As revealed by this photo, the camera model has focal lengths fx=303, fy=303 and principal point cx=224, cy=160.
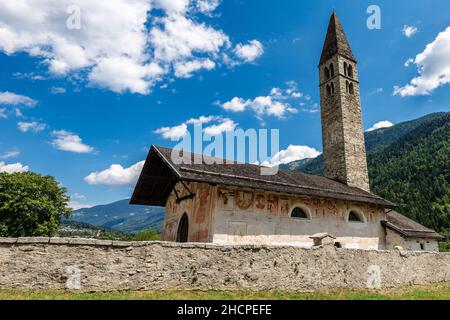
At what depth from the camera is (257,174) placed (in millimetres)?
15305

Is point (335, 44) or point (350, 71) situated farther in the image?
point (335, 44)

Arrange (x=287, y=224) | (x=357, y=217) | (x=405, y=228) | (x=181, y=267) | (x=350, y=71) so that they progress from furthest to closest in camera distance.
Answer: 1. (x=350, y=71)
2. (x=405, y=228)
3. (x=357, y=217)
4. (x=287, y=224)
5. (x=181, y=267)

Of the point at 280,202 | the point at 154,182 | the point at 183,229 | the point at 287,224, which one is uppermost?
the point at 154,182

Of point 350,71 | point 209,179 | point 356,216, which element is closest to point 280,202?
point 209,179

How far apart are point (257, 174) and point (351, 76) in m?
14.7

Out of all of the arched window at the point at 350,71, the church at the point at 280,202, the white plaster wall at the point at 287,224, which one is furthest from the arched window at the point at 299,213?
the arched window at the point at 350,71

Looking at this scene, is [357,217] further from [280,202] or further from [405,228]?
[280,202]

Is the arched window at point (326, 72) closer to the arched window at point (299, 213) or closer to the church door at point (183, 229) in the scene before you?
the arched window at point (299, 213)

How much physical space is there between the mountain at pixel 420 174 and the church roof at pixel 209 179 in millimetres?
65120

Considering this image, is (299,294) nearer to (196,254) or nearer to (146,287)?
(196,254)

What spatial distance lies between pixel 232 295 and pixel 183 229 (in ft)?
25.4

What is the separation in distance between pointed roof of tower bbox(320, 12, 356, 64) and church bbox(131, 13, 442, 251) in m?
3.13

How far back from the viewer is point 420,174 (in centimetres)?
9106

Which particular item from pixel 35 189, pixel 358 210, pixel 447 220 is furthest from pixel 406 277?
pixel 447 220
